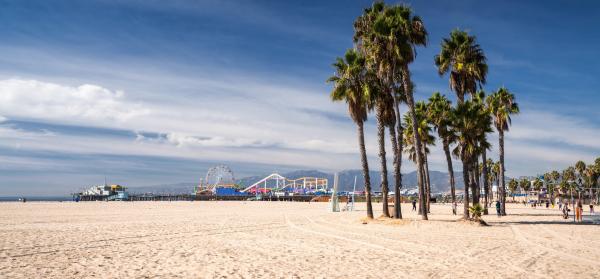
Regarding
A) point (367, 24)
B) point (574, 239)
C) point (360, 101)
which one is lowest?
point (574, 239)

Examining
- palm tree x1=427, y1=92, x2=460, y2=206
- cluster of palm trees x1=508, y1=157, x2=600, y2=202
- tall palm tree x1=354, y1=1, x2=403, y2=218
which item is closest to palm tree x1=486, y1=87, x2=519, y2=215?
palm tree x1=427, y1=92, x2=460, y2=206

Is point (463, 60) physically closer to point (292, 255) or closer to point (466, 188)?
point (466, 188)

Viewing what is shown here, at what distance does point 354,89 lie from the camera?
2889 centimetres

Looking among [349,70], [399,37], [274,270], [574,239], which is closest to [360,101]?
[349,70]

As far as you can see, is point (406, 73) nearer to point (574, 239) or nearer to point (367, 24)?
point (367, 24)

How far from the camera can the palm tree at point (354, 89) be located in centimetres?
2892

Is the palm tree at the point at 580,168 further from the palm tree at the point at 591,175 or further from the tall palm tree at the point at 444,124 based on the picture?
the tall palm tree at the point at 444,124

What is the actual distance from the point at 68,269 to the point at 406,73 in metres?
22.4

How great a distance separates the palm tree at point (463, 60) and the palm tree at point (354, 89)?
726 cm

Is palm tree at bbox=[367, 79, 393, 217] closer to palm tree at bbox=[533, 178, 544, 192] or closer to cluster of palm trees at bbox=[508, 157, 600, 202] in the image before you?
cluster of palm trees at bbox=[508, 157, 600, 202]

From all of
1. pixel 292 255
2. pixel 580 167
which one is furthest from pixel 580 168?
pixel 292 255

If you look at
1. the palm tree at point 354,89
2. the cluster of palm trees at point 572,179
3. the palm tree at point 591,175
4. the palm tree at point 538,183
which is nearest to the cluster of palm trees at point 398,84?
the palm tree at point 354,89

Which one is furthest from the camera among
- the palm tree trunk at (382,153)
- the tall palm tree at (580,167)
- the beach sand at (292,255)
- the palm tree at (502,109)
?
the tall palm tree at (580,167)

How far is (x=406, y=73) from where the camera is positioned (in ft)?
91.4
